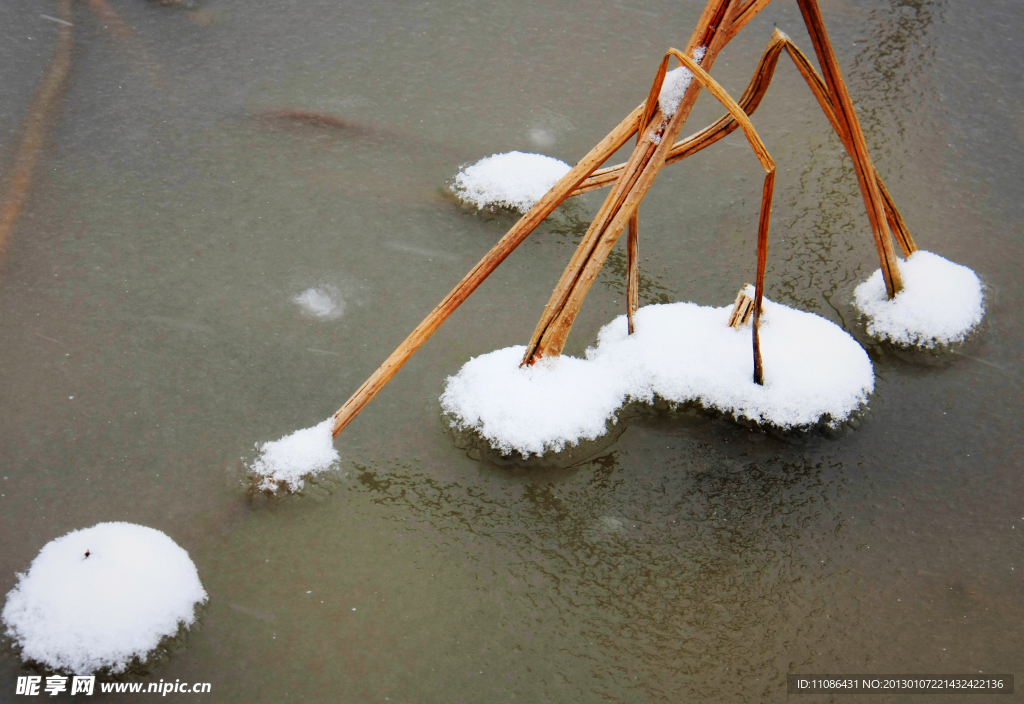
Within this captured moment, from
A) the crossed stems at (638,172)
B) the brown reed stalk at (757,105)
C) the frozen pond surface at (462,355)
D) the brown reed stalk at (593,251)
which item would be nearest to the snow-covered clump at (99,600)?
the frozen pond surface at (462,355)

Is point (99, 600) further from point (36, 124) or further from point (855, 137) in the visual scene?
point (855, 137)

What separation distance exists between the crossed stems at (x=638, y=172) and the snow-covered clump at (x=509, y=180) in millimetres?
279

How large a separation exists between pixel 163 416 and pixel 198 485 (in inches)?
4.6

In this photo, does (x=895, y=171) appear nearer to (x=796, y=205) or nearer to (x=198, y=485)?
(x=796, y=205)

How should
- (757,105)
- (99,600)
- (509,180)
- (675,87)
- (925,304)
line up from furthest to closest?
(509,180), (925,304), (757,105), (675,87), (99,600)

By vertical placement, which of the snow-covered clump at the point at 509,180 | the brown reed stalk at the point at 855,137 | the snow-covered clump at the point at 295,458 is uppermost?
the brown reed stalk at the point at 855,137

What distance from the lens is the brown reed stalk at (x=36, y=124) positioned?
121 cm

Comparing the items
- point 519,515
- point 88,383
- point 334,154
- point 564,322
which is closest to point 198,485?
point 88,383

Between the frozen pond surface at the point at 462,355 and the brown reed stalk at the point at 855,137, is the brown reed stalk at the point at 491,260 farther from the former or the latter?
the brown reed stalk at the point at 855,137

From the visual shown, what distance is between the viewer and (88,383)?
3.40 feet

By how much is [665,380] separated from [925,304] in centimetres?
43

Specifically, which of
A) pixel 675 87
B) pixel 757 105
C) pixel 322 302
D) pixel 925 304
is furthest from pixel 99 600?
pixel 925 304

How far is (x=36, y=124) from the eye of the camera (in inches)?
51.8

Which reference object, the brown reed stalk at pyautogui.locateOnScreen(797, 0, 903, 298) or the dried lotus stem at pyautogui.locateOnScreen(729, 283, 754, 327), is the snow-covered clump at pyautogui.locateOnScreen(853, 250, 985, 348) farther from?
the dried lotus stem at pyautogui.locateOnScreen(729, 283, 754, 327)
